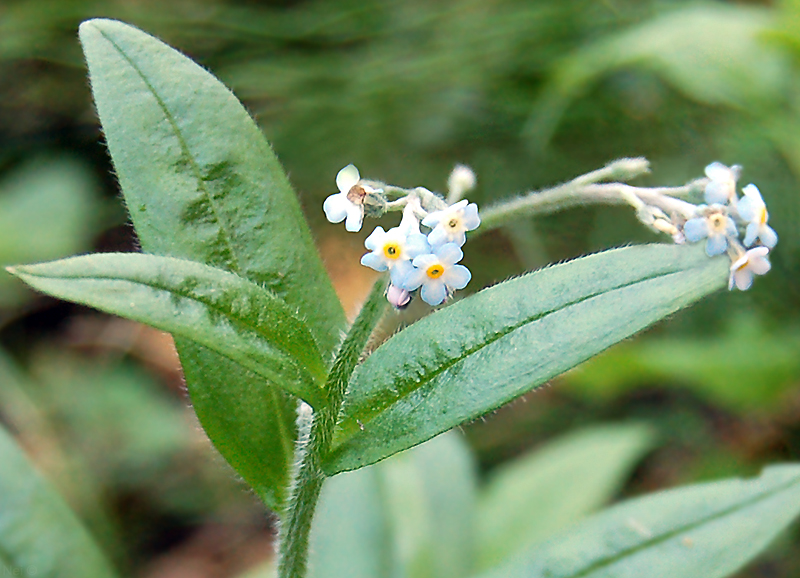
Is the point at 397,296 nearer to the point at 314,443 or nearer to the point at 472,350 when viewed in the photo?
the point at 472,350

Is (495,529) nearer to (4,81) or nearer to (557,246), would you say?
(557,246)

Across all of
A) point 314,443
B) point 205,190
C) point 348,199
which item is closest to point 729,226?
point 348,199

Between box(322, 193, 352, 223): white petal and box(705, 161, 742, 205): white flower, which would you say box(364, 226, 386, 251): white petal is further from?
box(705, 161, 742, 205): white flower

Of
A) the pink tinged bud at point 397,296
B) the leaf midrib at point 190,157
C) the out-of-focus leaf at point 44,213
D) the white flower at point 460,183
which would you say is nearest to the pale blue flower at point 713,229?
the white flower at point 460,183

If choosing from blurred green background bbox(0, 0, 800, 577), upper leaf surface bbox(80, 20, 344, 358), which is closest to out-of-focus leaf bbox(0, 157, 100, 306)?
blurred green background bbox(0, 0, 800, 577)

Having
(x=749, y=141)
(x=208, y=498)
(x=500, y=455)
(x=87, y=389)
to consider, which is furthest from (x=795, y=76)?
(x=87, y=389)

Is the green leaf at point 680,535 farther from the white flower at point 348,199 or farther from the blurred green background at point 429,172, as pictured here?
the blurred green background at point 429,172

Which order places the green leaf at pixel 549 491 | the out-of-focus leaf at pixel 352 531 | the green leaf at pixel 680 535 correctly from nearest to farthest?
the green leaf at pixel 680 535
the out-of-focus leaf at pixel 352 531
the green leaf at pixel 549 491
